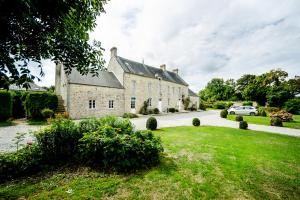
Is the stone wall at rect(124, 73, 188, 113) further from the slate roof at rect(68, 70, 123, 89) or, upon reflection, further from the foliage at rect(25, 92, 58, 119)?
the foliage at rect(25, 92, 58, 119)

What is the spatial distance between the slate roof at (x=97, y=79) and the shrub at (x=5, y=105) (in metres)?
5.32

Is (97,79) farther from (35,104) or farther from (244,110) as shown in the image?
(244,110)

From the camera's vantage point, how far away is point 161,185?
4.03m

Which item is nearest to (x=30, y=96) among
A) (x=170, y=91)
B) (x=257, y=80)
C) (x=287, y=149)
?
(x=287, y=149)

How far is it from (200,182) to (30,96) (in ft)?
53.0

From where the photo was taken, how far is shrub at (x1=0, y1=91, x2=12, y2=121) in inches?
538

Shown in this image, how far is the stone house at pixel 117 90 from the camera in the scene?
18.5 metres

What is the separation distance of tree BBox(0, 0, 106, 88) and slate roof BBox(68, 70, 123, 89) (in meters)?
15.3

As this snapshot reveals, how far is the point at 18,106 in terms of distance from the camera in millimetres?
16531

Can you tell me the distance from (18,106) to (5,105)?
2812 mm

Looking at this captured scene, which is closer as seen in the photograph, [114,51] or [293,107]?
[114,51]

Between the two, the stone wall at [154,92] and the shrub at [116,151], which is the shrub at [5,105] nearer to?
the stone wall at [154,92]

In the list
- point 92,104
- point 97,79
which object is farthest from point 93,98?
point 97,79

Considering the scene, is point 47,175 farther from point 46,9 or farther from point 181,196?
point 46,9
